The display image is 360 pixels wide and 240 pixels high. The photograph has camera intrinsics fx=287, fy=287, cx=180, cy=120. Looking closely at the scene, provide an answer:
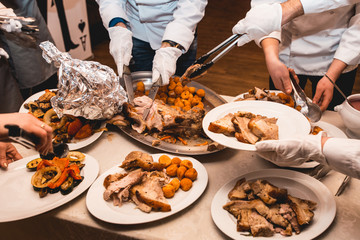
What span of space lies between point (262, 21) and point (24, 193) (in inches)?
48.8

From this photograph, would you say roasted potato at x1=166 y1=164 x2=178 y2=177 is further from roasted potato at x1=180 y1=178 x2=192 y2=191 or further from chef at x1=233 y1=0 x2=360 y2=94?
chef at x1=233 y1=0 x2=360 y2=94

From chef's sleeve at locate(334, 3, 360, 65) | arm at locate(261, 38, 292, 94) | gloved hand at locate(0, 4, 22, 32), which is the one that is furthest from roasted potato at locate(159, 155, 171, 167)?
gloved hand at locate(0, 4, 22, 32)

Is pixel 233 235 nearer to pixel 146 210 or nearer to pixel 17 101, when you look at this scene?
pixel 146 210

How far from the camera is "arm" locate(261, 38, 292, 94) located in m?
1.24

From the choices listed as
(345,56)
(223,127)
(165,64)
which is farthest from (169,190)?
(345,56)

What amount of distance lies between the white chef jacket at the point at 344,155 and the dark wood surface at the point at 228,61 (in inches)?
98.2

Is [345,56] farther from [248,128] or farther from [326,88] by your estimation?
[248,128]

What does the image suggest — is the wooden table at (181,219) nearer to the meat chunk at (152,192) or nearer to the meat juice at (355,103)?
the meat chunk at (152,192)

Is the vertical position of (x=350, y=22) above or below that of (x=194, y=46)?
above

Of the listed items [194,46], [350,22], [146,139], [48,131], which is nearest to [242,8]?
[194,46]

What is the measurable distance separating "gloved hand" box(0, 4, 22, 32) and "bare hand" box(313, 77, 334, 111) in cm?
189

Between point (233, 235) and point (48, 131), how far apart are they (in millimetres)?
660

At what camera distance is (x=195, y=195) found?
3.22 feet

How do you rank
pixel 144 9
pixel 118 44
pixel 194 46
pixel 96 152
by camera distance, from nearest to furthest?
pixel 96 152
pixel 118 44
pixel 144 9
pixel 194 46
